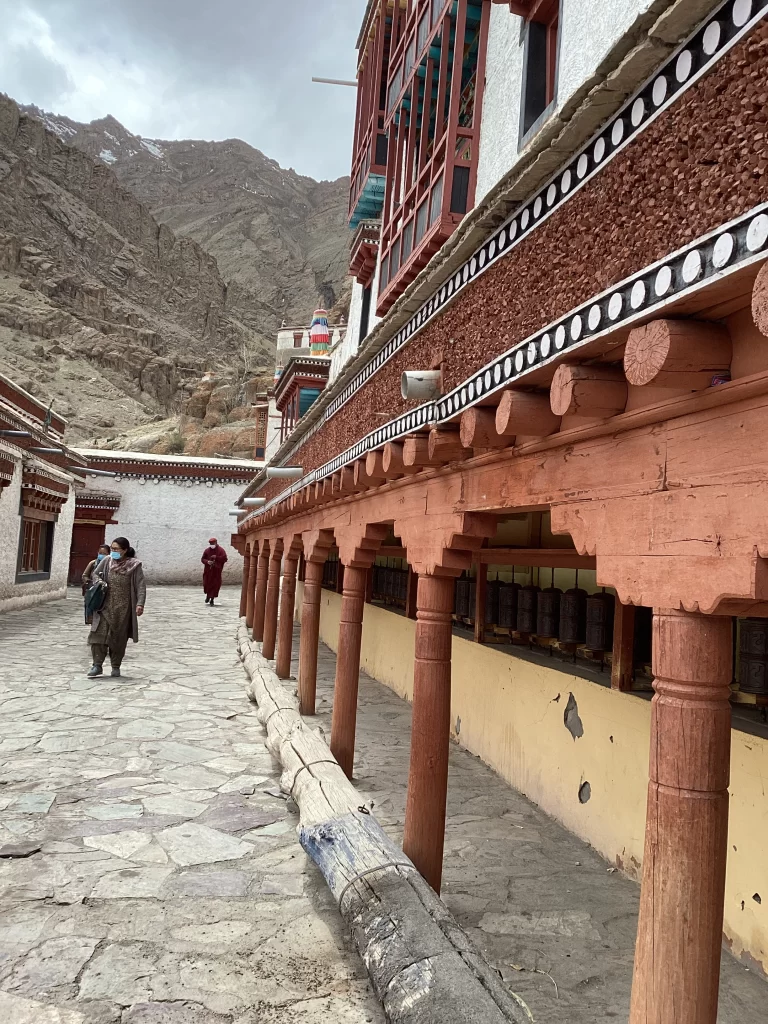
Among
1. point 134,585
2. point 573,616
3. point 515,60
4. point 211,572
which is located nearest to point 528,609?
point 573,616

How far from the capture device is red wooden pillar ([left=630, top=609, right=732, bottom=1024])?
1991 millimetres

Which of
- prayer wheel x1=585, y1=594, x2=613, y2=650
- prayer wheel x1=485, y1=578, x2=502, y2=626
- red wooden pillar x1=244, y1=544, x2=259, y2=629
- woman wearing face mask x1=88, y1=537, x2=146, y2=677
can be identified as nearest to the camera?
prayer wheel x1=585, y1=594, x2=613, y2=650

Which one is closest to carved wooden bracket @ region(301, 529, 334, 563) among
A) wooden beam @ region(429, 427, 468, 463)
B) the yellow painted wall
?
the yellow painted wall

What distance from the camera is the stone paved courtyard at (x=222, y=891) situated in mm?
2994

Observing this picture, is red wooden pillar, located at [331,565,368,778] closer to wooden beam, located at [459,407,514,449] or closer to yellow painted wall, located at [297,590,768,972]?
yellow painted wall, located at [297,590,768,972]

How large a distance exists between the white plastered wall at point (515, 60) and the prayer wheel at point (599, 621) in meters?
2.72

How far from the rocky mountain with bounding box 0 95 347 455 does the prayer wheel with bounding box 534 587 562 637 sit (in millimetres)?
31795

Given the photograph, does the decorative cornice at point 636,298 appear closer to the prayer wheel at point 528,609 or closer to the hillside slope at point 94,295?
the prayer wheel at point 528,609

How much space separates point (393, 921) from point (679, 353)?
8.67 feet

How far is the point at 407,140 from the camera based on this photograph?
793 centimetres

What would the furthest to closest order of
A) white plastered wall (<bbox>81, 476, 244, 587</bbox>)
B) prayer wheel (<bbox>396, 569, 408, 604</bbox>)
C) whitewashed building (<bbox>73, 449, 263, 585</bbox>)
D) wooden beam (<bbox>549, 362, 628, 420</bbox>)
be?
white plastered wall (<bbox>81, 476, 244, 587</bbox>) → whitewashed building (<bbox>73, 449, 263, 585</bbox>) → prayer wheel (<bbox>396, 569, 408, 604</bbox>) → wooden beam (<bbox>549, 362, 628, 420</bbox>)

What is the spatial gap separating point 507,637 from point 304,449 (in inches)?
139

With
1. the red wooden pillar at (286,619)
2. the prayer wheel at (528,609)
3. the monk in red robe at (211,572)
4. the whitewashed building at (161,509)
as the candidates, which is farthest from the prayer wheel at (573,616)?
the whitewashed building at (161,509)

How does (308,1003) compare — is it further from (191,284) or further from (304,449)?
(191,284)
